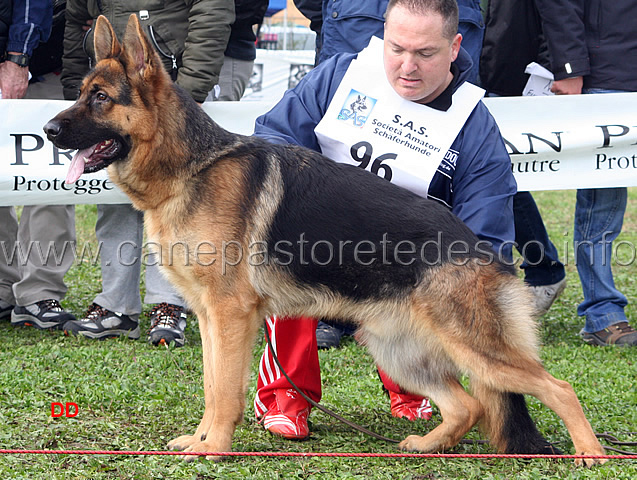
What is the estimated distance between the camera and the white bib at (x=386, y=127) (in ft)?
12.5

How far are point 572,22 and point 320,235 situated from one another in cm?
308

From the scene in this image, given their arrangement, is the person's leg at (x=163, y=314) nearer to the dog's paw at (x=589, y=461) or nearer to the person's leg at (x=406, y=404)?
the person's leg at (x=406, y=404)

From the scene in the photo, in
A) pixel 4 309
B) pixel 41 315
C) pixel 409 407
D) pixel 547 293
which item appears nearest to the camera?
pixel 409 407

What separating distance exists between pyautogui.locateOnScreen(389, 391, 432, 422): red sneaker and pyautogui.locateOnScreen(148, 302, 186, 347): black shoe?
177cm

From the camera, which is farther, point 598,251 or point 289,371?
point 598,251

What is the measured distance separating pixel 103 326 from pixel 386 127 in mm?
2587

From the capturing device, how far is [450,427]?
135 inches

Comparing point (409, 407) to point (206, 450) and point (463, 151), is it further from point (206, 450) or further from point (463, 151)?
point (463, 151)

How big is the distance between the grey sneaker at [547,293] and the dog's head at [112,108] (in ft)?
12.8

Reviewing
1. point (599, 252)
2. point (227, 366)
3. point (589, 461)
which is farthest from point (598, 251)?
point (227, 366)

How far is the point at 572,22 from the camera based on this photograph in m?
5.23

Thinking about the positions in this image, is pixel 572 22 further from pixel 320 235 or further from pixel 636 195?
pixel 636 195

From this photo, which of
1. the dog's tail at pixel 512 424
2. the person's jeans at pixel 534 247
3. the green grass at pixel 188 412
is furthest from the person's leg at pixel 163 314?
the person's jeans at pixel 534 247

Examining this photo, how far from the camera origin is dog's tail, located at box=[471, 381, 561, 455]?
127 inches
